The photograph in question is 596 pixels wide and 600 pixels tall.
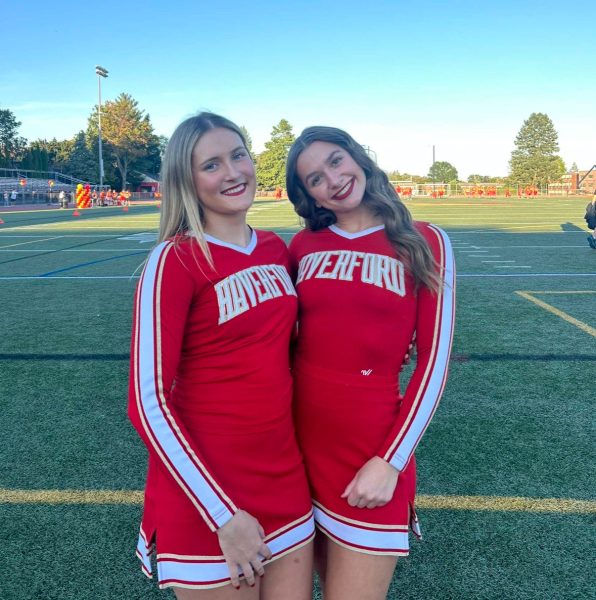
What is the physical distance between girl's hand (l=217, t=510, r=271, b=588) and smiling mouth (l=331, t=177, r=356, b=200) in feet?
3.19

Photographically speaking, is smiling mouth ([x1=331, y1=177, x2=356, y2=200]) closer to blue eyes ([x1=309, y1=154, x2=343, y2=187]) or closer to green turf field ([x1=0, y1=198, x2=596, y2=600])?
blue eyes ([x1=309, y1=154, x2=343, y2=187])

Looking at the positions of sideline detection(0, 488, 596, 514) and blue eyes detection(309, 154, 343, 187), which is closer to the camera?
blue eyes detection(309, 154, 343, 187)

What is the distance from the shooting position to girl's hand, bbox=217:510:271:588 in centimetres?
142

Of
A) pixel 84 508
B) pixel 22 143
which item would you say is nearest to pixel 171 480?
pixel 84 508

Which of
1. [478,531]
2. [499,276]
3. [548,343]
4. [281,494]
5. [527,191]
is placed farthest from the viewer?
[527,191]

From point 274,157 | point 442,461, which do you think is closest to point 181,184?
point 442,461

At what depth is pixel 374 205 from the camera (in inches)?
74.1

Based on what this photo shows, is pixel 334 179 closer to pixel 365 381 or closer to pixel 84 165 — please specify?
pixel 365 381

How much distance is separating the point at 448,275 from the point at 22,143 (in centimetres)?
8117

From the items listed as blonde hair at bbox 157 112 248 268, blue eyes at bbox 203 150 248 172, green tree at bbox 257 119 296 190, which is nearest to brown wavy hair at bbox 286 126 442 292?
blue eyes at bbox 203 150 248 172

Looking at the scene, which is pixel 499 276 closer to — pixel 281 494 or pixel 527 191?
pixel 281 494

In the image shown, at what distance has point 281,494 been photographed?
1.56 m

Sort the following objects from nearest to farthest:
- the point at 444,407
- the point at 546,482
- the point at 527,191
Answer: the point at 546,482
the point at 444,407
the point at 527,191

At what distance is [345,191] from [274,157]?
322ft
